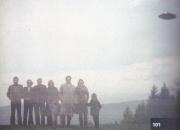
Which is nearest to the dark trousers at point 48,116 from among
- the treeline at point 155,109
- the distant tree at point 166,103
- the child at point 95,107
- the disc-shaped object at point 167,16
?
the child at point 95,107

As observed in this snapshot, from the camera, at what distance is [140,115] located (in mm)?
3904

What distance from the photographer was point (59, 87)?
12.8 ft

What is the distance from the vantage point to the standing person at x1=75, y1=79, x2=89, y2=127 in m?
3.80

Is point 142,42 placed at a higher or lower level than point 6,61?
higher

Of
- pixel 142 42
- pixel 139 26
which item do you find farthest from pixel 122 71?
pixel 139 26

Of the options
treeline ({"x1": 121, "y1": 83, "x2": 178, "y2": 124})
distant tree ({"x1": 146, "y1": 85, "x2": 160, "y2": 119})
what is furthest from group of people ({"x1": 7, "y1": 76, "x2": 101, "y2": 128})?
distant tree ({"x1": 146, "y1": 85, "x2": 160, "y2": 119})

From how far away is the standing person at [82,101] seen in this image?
3.80 metres

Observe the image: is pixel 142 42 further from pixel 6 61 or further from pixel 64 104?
pixel 6 61

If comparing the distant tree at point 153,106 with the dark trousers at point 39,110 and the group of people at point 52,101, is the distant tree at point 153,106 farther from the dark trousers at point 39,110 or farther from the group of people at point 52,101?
the dark trousers at point 39,110

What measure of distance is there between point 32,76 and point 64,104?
757mm

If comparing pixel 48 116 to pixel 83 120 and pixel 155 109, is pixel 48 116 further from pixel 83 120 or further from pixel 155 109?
pixel 155 109

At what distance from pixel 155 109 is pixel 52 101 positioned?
1.83 metres

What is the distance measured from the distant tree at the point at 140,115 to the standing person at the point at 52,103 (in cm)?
141

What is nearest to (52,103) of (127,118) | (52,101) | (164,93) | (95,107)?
(52,101)
